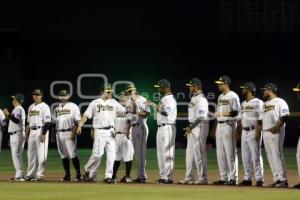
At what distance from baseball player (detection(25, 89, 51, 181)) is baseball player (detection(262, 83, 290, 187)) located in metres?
4.21

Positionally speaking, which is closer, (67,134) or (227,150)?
(227,150)

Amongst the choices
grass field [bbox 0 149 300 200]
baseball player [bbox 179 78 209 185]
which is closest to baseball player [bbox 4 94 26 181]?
grass field [bbox 0 149 300 200]

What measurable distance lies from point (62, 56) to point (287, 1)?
774cm

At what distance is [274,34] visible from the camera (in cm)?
2769

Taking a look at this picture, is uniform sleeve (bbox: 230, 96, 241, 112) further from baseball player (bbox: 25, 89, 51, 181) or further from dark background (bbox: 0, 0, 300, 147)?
dark background (bbox: 0, 0, 300, 147)

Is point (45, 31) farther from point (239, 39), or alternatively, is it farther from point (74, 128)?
point (74, 128)

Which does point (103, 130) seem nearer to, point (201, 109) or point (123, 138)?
point (123, 138)

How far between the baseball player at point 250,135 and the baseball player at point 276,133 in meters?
0.20

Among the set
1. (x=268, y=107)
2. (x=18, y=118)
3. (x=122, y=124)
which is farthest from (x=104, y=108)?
(x=268, y=107)

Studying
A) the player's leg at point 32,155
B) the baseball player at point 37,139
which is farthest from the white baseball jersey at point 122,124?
the player's leg at point 32,155

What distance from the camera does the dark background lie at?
2734 centimetres

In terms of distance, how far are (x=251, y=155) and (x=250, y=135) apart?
0.36 meters

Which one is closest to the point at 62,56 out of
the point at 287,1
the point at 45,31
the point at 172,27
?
the point at 45,31

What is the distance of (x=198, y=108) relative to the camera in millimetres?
14883
